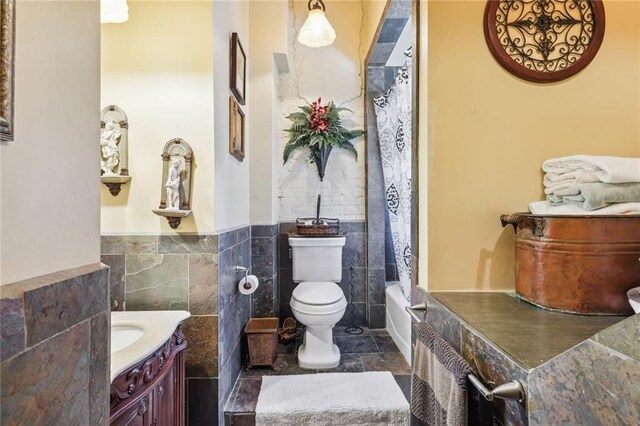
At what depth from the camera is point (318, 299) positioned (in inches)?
88.3

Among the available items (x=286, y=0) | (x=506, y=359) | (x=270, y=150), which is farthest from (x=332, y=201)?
(x=506, y=359)

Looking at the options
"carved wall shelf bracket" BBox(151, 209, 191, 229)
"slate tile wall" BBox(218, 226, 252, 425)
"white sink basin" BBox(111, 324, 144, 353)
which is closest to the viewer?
"white sink basin" BBox(111, 324, 144, 353)

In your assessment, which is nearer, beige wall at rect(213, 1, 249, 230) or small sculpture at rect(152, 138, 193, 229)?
small sculpture at rect(152, 138, 193, 229)

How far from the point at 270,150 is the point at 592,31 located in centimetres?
203

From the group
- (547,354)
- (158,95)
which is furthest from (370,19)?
(547,354)

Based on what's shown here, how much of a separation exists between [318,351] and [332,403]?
1.68 ft

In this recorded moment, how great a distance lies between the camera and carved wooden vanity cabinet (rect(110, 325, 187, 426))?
0.95 meters

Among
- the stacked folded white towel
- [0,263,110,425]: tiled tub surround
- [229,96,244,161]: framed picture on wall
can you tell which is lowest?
[0,263,110,425]: tiled tub surround

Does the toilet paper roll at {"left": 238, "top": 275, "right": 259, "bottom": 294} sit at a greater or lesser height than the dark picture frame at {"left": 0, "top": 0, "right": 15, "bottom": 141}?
lesser

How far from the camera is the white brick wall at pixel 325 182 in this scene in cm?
295

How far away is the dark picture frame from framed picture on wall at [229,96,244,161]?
1.41 metres

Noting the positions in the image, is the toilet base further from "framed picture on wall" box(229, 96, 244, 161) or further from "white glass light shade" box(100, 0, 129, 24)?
"white glass light shade" box(100, 0, 129, 24)

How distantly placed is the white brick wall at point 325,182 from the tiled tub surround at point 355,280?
154mm

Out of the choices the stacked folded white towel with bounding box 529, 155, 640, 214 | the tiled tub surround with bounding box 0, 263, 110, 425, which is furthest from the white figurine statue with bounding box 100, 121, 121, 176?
the stacked folded white towel with bounding box 529, 155, 640, 214
